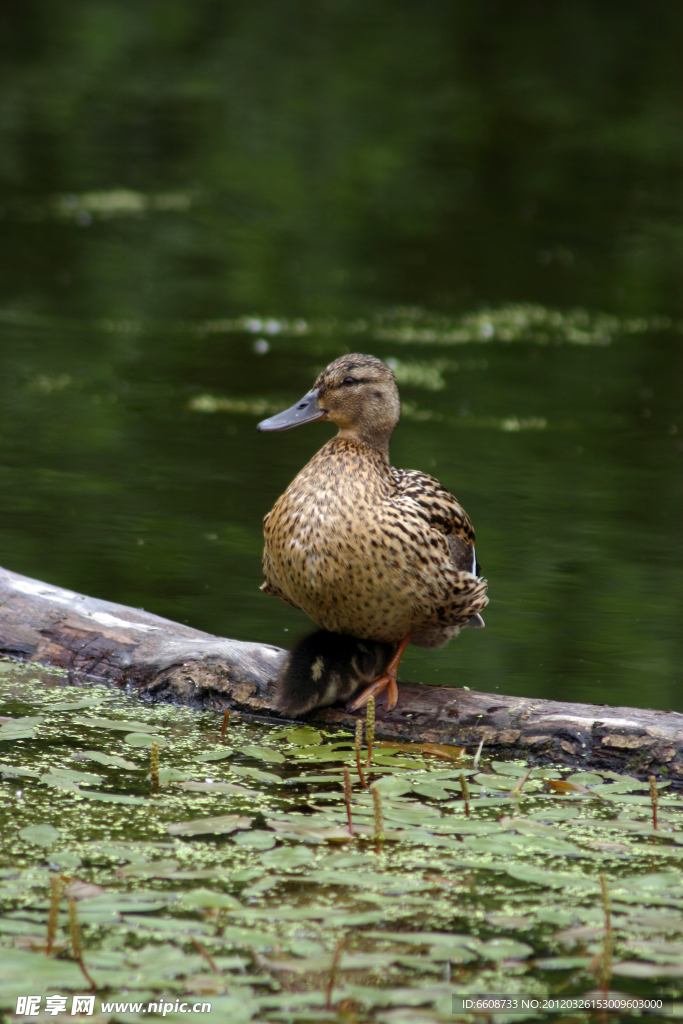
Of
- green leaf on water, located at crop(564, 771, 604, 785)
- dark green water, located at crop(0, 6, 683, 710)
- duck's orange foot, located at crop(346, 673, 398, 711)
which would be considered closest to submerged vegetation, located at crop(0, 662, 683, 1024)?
green leaf on water, located at crop(564, 771, 604, 785)

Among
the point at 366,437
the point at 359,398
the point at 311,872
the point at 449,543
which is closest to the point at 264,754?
the point at 311,872

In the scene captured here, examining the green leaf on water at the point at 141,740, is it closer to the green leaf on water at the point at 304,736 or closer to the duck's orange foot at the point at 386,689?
the green leaf on water at the point at 304,736

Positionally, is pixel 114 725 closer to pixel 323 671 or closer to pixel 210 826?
pixel 323 671

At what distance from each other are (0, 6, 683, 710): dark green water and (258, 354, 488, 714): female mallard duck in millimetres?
715

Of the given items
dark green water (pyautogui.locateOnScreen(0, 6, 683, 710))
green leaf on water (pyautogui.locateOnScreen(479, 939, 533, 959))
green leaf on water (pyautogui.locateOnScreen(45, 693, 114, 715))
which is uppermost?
dark green water (pyautogui.locateOnScreen(0, 6, 683, 710))

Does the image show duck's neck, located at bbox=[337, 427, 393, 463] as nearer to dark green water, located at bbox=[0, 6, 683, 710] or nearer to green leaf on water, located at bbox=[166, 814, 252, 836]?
dark green water, located at bbox=[0, 6, 683, 710]

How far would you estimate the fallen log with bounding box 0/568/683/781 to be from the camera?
3721 millimetres

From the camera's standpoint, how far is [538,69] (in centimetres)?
2486

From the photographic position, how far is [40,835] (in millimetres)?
3072

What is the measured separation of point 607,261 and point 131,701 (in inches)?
422

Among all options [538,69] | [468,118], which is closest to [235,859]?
[468,118]

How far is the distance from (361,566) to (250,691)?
1.65 ft

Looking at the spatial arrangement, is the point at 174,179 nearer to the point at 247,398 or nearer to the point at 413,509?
the point at 247,398

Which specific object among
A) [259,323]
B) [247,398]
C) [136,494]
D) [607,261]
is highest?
[607,261]
